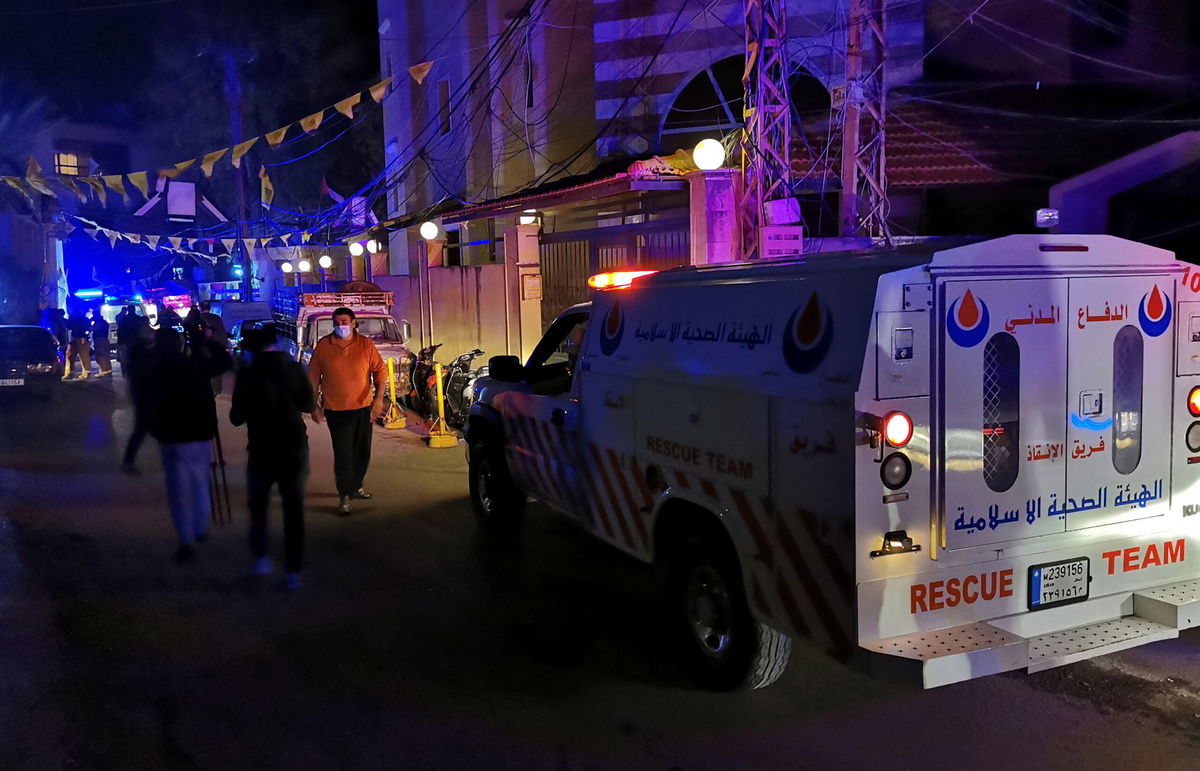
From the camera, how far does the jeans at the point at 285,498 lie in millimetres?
6969

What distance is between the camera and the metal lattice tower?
10.6 m

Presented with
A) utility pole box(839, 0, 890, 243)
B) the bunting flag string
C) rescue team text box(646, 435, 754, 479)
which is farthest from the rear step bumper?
the bunting flag string

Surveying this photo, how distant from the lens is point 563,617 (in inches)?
248

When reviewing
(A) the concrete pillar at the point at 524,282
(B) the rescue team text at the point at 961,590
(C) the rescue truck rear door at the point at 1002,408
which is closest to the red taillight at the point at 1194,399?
(C) the rescue truck rear door at the point at 1002,408

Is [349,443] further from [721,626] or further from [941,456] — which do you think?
[941,456]

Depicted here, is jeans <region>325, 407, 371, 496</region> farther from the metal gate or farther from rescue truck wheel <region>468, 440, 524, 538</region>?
the metal gate

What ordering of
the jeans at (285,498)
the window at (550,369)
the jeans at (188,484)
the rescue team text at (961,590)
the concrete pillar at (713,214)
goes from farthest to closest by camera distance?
the concrete pillar at (713,214)
the window at (550,369)
the jeans at (188,484)
the jeans at (285,498)
the rescue team text at (961,590)

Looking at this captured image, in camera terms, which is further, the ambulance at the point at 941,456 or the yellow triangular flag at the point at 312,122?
the yellow triangular flag at the point at 312,122

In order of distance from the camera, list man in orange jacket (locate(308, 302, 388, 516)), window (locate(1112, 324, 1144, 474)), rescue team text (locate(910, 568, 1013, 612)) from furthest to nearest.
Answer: man in orange jacket (locate(308, 302, 388, 516))
window (locate(1112, 324, 1144, 474))
rescue team text (locate(910, 568, 1013, 612))

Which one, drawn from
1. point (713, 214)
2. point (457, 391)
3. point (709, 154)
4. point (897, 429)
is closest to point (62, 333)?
point (457, 391)

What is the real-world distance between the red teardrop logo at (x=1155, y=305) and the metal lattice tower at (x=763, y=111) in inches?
251

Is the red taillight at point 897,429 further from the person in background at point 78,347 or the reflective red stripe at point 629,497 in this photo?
the person in background at point 78,347

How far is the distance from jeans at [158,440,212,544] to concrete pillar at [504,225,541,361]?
375 inches

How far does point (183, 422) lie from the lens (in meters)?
7.37
